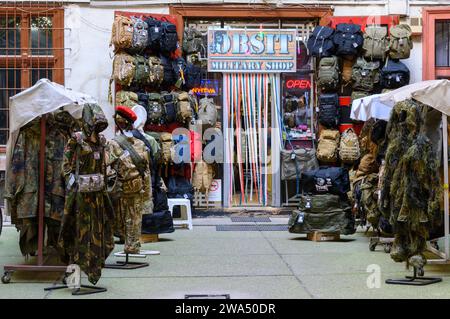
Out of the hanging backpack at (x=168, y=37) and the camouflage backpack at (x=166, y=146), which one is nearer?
the camouflage backpack at (x=166, y=146)

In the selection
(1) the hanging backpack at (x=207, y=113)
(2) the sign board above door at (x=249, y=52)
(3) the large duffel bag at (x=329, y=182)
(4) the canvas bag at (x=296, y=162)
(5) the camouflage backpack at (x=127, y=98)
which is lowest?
(3) the large duffel bag at (x=329, y=182)

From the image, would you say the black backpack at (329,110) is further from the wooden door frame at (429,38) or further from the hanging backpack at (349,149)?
the wooden door frame at (429,38)

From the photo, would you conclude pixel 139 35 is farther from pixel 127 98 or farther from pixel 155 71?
pixel 127 98

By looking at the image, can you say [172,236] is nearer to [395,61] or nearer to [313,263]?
[313,263]

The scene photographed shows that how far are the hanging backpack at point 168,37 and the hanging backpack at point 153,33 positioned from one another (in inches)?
2.7

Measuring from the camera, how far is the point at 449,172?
9.59 meters

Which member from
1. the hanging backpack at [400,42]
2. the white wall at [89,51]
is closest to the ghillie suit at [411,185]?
the hanging backpack at [400,42]

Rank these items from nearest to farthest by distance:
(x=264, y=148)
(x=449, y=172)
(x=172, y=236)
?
(x=449, y=172)
(x=172, y=236)
(x=264, y=148)

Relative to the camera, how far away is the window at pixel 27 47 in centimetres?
1452

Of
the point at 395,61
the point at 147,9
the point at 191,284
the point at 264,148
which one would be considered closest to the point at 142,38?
the point at 147,9

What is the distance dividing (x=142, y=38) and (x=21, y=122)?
576 cm

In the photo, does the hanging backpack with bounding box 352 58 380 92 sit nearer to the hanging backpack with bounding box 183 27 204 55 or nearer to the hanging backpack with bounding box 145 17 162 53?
the hanging backpack with bounding box 183 27 204 55

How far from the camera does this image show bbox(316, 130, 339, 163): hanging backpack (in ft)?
47.3

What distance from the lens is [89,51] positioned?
48.4ft
